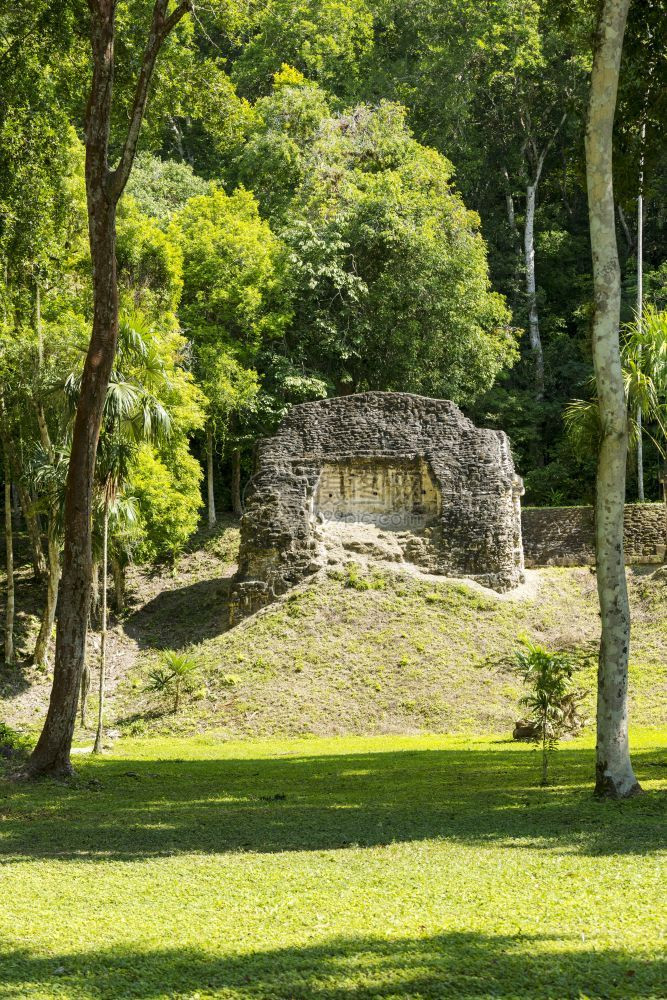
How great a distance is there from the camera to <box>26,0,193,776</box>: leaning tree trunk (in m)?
11.1

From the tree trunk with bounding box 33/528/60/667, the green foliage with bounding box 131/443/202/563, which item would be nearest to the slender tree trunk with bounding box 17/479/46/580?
the tree trunk with bounding box 33/528/60/667

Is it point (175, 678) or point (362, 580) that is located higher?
point (362, 580)

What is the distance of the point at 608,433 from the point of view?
9.30 metres

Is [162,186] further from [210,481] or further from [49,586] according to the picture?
[49,586]

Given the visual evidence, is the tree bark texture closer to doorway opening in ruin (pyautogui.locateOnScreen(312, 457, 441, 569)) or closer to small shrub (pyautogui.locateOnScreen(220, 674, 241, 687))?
small shrub (pyautogui.locateOnScreen(220, 674, 241, 687))

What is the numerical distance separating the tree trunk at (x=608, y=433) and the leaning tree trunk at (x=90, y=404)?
4934 millimetres

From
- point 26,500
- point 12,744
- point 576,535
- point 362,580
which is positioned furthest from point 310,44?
point 12,744

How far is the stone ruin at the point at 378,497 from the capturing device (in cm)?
2181

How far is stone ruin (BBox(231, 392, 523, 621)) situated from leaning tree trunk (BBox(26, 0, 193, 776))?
34.2 ft

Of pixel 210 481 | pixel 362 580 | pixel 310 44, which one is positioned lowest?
pixel 362 580

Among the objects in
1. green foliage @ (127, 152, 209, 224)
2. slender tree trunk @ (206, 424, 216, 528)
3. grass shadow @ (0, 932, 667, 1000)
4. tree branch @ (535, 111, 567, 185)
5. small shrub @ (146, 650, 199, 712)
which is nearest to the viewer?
grass shadow @ (0, 932, 667, 1000)

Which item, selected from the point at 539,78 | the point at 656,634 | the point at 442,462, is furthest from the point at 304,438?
the point at 539,78

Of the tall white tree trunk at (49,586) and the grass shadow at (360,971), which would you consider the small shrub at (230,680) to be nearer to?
the tall white tree trunk at (49,586)

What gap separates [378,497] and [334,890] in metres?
16.9
